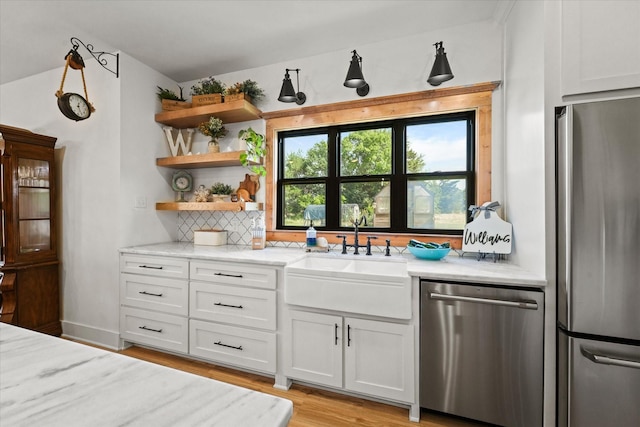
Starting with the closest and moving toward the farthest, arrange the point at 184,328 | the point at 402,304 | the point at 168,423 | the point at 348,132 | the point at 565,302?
1. the point at 168,423
2. the point at 565,302
3. the point at 402,304
4. the point at 184,328
5. the point at 348,132

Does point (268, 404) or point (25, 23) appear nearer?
point (268, 404)

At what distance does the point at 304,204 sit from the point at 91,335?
8.08 ft

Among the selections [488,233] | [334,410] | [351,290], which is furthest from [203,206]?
[488,233]

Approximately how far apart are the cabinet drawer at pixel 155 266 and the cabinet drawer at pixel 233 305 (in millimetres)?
171

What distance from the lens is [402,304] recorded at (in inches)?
71.1

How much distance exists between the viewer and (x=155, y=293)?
2.58 m

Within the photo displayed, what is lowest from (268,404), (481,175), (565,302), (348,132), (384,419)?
(384,419)

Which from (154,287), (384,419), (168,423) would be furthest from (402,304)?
(154,287)

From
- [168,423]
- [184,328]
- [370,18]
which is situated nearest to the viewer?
[168,423]

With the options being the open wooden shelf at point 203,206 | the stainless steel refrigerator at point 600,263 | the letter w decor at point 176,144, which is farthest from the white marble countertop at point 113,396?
the letter w decor at point 176,144

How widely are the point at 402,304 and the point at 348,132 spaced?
1689 mm

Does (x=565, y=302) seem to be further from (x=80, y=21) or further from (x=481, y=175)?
(x=80, y=21)

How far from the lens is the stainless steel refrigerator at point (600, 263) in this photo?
1.36 meters

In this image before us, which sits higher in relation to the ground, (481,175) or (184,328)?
(481,175)
